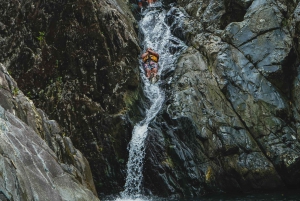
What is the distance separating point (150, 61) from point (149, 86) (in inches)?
76.9

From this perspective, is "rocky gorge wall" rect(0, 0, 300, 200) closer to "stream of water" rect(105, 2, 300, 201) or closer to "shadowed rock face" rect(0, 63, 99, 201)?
"stream of water" rect(105, 2, 300, 201)

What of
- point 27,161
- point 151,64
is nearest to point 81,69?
point 151,64

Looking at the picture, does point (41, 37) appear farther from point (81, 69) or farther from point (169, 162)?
point (169, 162)

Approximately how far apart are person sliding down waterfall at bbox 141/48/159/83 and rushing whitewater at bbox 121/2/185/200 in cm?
35

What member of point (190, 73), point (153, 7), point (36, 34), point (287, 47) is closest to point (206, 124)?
point (190, 73)

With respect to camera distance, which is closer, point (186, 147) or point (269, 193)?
point (269, 193)

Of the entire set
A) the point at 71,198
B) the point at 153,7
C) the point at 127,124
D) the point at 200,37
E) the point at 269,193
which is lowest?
the point at 269,193

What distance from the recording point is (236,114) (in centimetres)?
2158

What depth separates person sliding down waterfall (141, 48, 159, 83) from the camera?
26031mm

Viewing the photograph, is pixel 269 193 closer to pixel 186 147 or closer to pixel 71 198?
pixel 186 147

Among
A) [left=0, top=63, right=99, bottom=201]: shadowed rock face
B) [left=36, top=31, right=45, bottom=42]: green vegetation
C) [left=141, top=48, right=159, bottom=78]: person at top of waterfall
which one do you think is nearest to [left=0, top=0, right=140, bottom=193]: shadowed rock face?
[left=36, top=31, right=45, bottom=42]: green vegetation

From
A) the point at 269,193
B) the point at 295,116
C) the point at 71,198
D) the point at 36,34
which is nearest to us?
the point at 71,198

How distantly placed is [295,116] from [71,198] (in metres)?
14.7

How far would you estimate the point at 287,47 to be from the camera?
21859 mm
